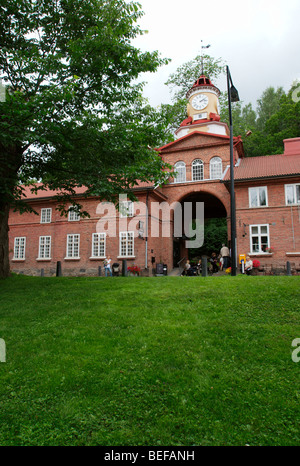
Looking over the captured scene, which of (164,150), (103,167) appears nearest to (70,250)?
(164,150)

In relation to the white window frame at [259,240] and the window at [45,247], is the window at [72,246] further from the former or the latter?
the white window frame at [259,240]

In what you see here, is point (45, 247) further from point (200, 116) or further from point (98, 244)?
point (200, 116)

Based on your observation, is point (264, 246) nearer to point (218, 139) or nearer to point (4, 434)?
point (218, 139)

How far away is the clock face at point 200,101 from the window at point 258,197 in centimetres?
1223

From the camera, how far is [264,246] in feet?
73.4

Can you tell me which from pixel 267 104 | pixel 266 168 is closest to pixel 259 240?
pixel 266 168

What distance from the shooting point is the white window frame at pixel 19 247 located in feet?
93.3

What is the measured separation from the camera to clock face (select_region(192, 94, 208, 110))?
30.7 meters

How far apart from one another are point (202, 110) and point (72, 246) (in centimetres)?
1809

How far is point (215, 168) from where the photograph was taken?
85.8 ft

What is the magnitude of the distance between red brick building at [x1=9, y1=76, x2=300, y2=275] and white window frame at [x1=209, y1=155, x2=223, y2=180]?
0.08ft

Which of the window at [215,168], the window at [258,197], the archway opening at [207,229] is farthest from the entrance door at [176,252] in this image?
the window at [258,197]

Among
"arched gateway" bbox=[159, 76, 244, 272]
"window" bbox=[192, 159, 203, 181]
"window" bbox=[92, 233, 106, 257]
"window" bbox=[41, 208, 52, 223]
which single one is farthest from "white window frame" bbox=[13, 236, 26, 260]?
"window" bbox=[192, 159, 203, 181]

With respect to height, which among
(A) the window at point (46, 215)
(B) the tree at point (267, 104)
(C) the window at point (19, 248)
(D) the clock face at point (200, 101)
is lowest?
(C) the window at point (19, 248)
